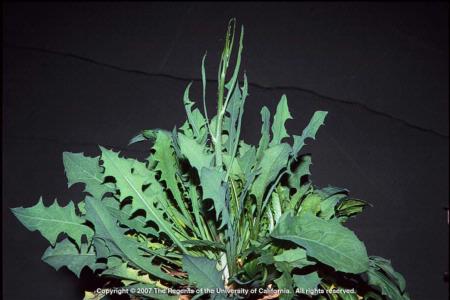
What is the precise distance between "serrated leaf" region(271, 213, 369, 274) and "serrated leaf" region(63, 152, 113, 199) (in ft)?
0.57

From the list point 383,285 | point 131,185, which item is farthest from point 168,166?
point 383,285

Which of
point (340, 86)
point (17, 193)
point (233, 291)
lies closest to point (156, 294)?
point (233, 291)

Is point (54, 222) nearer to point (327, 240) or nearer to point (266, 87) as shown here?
point (327, 240)

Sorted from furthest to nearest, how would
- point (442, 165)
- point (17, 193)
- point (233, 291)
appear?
point (442, 165) → point (17, 193) → point (233, 291)

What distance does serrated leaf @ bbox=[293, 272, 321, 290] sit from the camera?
0.33 metres

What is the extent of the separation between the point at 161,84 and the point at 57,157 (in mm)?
294

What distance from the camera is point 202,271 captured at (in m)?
0.30

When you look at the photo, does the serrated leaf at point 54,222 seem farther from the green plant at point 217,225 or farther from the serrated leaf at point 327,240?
the serrated leaf at point 327,240

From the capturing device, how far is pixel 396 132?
1158mm

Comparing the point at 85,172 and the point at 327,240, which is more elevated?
the point at 85,172

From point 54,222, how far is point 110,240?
80 mm

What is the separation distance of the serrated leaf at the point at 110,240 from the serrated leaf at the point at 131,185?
28mm

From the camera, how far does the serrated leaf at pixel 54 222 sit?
0.38 metres

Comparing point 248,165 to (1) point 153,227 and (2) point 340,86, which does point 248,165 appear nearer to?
(1) point 153,227
